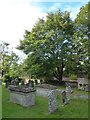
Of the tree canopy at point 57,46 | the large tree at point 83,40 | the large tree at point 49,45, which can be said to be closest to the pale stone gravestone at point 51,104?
the large tree at point 83,40

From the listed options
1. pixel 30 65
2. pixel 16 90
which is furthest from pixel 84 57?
pixel 16 90

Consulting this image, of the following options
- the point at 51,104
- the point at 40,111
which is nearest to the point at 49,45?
the point at 51,104

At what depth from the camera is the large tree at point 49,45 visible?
103ft

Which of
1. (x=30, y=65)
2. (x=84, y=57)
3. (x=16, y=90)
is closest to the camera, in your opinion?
(x=16, y=90)

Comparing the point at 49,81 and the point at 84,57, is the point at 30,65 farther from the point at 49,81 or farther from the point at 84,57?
the point at 84,57

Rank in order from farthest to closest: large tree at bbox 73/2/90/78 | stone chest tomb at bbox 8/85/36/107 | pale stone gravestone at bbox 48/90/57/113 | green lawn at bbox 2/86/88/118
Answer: large tree at bbox 73/2/90/78
stone chest tomb at bbox 8/85/36/107
pale stone gravestone at bbox 48/90/57/113
green lawn at bbox 2/86/88/118

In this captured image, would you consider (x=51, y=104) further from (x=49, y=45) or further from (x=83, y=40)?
(x=49, y=45)

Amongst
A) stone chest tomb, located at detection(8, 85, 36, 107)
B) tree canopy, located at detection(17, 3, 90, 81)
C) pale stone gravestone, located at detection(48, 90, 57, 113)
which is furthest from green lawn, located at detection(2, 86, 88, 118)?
tree canopy, located at detection(17, 3, 90, 81)

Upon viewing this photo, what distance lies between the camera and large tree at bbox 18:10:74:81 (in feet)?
103

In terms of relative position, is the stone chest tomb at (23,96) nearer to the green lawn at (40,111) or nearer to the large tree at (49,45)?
the green lawn at (40,111)

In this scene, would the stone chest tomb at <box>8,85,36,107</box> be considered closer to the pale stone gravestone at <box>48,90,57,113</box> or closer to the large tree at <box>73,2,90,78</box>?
the pale stone gravestone at <box>48,90,57,113</box>

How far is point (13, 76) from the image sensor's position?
33.5 meters

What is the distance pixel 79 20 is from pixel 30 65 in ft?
29.1

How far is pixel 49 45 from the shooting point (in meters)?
31.6
